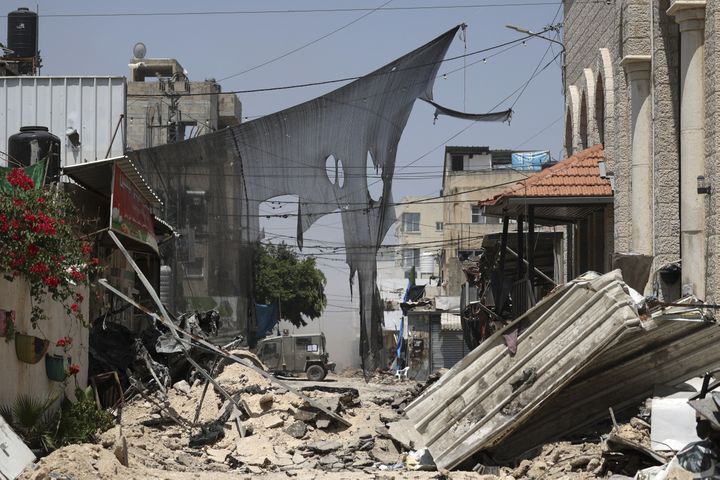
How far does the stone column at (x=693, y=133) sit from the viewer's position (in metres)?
12.9

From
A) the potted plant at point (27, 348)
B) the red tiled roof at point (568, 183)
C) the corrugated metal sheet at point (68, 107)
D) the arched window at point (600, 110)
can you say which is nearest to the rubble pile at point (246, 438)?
the potted plant at point (27, 348)

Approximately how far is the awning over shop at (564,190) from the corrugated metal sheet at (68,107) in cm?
930

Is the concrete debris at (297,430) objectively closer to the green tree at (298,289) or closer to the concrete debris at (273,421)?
the concrete debris at (273,421)

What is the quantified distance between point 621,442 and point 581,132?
1354 cm

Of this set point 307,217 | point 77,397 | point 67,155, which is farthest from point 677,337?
point 67,155

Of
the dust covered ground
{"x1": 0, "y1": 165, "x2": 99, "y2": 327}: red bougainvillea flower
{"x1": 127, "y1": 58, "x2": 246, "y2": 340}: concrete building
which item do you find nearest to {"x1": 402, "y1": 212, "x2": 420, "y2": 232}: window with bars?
{"x1": 127, "y1": 58, "x2": 246, "y2": 340}: concrete building

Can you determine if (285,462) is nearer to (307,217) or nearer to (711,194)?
(711,194)

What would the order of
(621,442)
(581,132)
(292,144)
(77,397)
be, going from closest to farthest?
(621,442) → (77,397) → (292,144) → (581,132)

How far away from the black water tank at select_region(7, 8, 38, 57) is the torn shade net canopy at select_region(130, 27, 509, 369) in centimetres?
939

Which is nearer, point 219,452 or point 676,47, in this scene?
point 219,452

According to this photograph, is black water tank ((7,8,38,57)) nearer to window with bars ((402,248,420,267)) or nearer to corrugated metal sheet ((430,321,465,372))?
corrugated metal sheet ((430,321,465,372))

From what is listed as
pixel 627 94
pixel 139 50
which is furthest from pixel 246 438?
pixel 139 50

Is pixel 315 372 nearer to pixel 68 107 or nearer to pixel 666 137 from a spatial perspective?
pixel 68 107

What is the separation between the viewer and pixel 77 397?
13.3 meters
